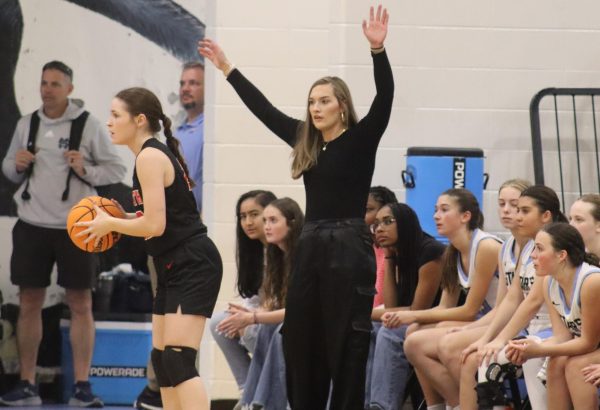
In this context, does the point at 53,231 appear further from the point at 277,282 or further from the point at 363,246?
the point at 363,246

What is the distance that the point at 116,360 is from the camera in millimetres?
7227

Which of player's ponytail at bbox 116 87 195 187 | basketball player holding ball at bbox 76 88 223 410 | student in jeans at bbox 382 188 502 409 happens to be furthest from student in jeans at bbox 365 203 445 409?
player's ponytail at bbox 116 87 195 187

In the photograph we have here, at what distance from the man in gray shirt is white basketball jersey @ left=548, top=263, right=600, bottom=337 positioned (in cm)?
339

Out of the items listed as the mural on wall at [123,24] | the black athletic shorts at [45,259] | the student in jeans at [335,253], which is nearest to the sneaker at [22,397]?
the black athletic shorts at [45,259]

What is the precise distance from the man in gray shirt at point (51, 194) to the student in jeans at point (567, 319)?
335 centimetres

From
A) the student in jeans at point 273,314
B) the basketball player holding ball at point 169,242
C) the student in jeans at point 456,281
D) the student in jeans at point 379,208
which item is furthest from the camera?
the student in jeans at point 379,208

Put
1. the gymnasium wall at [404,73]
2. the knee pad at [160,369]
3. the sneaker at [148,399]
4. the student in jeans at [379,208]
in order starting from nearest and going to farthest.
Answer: the knee pad at [160,369] → the student in jeans at [379,208] → the gymnasium wall at [404,73] → the sneaker at [148,399]

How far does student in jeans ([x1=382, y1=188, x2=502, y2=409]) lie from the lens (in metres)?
5.30

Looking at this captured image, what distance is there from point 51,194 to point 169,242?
10.1 feet

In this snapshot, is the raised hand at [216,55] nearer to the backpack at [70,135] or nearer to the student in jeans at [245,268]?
the student in jeans at [245,268]

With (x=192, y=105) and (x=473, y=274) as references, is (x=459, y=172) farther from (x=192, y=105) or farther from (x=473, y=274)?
(x=192, y=105)

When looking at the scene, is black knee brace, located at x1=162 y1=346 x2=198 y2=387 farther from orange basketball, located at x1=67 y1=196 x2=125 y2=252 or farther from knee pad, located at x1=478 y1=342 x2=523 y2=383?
knee pad, located at x1=478 y1=342 x2=523 y2=383

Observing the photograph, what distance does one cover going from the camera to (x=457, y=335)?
518 centimetres

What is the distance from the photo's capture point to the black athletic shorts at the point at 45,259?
7.15 m
